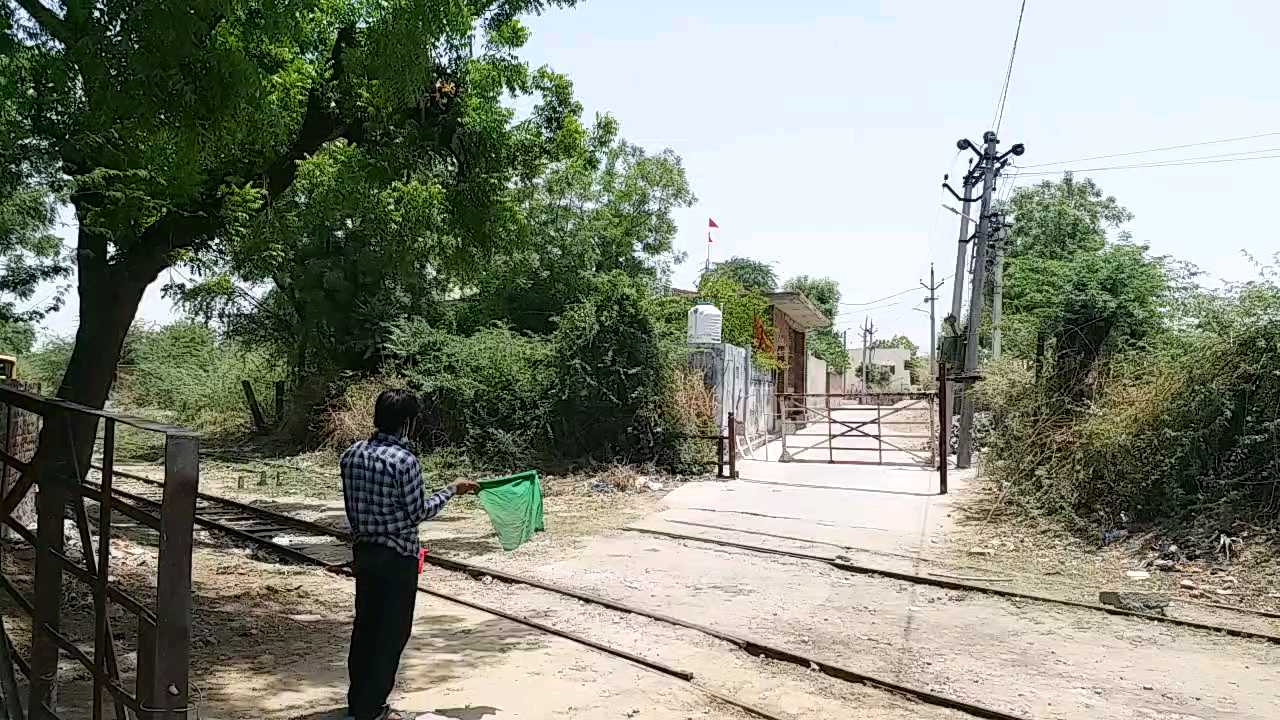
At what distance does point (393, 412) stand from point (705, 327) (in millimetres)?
17586

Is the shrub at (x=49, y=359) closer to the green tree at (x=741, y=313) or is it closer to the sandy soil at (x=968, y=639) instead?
the green tree at (x=741, y=313)

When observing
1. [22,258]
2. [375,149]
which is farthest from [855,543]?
[22,258]

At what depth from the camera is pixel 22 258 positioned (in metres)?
23.5

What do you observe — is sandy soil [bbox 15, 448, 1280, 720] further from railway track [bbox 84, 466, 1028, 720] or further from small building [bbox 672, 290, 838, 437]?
small building [bbox 672, 290, 838, 437]

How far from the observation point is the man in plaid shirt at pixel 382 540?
4543 mm

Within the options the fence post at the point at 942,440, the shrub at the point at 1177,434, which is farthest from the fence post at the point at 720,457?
the shrub at the point at 1177,434

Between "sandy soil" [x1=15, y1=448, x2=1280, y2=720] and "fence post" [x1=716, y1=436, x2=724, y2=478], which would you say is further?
"fence post" [x1=716, y1=436, x2=724, y2=478]

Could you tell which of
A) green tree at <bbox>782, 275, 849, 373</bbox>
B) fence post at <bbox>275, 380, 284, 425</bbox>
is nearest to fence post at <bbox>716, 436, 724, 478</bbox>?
fence post at <bbox>275, 380, 284, 425</bbox>

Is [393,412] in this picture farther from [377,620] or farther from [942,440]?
[942,440]

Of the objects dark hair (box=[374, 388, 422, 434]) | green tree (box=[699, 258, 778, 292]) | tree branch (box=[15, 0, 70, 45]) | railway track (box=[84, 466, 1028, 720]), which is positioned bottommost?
railway track (box=[84, 466, 1028, 720])

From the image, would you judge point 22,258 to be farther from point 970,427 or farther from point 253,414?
point 970,427

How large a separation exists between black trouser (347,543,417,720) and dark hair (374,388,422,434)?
599 millimetres

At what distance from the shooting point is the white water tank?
21938 millimetres

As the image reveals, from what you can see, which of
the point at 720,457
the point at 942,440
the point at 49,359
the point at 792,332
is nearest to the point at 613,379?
the point at 720,457
